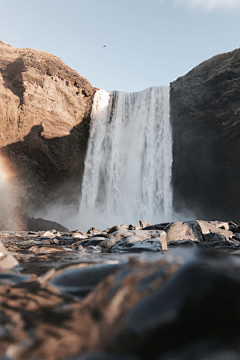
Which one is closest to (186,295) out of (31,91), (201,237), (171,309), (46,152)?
(171,309)

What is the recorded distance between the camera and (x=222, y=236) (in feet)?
18.0

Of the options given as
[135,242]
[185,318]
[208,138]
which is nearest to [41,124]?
[208,138]

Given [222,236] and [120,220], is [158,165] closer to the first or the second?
[120,220]

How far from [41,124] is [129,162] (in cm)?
873

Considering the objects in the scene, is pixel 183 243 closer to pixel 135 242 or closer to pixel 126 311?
pixel 135 242

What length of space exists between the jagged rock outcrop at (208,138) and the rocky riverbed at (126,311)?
1957 centimetres

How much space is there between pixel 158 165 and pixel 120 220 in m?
6.07

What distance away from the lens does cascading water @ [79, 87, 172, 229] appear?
64.4 feet

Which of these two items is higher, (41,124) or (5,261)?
(41,124)

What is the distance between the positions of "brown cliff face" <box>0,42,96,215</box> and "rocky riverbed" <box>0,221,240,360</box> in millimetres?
19195

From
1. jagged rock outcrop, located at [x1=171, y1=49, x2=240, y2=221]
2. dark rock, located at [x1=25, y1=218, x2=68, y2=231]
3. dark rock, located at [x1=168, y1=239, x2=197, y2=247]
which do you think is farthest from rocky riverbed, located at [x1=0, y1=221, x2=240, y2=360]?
jagged rock outcrop, located at [x1=171, y1=49, x2=240, y2=221]

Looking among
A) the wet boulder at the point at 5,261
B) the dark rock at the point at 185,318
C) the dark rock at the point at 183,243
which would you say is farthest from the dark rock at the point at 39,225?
the dark rock at the point at 185,318

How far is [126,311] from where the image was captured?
0.99 m

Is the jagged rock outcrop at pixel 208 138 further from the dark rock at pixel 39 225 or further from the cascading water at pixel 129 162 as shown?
the dark rock at pixel 39 225
